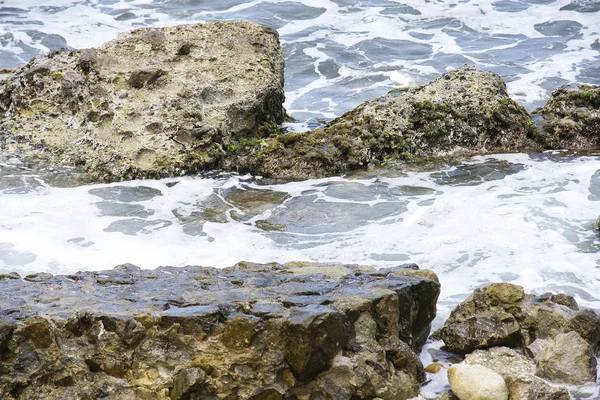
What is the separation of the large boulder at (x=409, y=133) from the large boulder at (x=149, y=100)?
1.92 feet

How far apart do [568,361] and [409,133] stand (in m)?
4.59

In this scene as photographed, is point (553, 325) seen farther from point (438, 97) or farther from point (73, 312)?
point (438, 97)

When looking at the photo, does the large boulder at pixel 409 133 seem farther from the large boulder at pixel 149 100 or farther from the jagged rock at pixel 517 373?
the jagged rock at pixel 517 373

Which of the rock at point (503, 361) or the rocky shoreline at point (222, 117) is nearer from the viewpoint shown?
the rock at point (503, 361)

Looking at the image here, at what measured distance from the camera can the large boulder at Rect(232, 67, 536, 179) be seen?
7.57 m

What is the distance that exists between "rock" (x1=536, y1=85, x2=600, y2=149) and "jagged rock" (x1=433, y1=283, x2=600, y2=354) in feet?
14.3

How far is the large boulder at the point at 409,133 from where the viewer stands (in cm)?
757

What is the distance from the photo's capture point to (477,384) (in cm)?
338

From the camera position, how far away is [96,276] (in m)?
3.90

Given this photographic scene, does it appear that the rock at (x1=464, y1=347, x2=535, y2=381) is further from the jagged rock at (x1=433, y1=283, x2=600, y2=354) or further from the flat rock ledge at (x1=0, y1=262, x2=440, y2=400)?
the flat rock ledge at (x1=0, y1=262, x2=440, y2=400)

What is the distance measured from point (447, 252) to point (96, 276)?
2816 mm

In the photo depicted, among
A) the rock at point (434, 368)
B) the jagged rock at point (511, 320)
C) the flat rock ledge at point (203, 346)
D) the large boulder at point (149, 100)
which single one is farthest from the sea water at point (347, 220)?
the flat rock ledge at point (203, 346)

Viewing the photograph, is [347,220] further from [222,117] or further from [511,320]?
[511,320]

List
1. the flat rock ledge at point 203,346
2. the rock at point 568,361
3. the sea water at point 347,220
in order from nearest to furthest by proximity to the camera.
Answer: the flat rock ledge at point 203,346, the rock at point 568,361, the sea water at point 347,220
